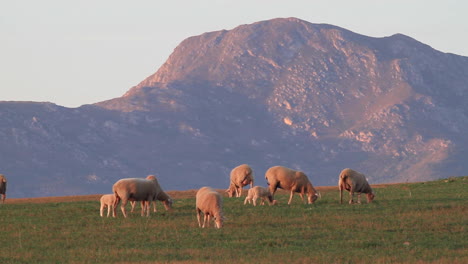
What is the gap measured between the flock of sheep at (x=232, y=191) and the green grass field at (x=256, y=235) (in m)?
0.62

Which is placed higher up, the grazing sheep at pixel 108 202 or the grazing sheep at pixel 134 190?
the grazing sheep at pixel 134 190

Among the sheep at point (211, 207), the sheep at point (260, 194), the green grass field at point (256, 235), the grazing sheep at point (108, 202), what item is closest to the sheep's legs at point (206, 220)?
the sheep at point (211, 207)

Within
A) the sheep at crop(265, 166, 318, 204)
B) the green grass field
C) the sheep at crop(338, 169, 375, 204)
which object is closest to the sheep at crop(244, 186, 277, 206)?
the sheep at crop(265, 166, 318, 204)

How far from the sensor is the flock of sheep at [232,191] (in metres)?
33.6

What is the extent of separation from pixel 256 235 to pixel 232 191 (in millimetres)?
18536

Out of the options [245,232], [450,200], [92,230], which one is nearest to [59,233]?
[92,230]

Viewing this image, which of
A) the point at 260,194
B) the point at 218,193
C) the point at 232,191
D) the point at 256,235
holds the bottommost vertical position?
the point at 256,235

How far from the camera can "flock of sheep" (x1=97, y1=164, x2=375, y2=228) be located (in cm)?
3359

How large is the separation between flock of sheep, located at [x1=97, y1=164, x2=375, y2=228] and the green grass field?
0.62 m

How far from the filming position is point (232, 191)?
4991 centimetres

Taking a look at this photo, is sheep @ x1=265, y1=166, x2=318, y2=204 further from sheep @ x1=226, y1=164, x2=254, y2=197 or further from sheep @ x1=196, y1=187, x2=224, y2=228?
sheep @ x1=196, y1=187, x2=224, y2=228

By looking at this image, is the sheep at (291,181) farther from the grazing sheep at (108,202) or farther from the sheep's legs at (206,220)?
the sheep's legs at (206,220)

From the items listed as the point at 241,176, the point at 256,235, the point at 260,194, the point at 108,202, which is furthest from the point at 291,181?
the point at 256,235

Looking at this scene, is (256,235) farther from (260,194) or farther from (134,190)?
(260,194)
